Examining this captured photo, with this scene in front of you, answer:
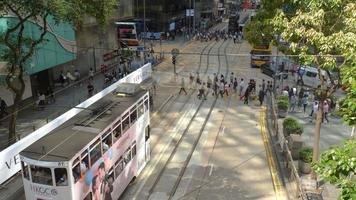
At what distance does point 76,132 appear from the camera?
1168 cm

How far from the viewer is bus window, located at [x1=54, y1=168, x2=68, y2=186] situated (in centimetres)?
1022

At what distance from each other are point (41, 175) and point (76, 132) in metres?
1.75

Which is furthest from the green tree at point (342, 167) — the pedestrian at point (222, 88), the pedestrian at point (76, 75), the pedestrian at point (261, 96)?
the pedestrian at point (76, 75)

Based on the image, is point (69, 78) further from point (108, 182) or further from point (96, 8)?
point (108, 182)

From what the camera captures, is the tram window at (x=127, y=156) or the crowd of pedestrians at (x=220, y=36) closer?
the tram window at (x=127, y=156)

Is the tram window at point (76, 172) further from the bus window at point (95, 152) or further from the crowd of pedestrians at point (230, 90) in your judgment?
the crowd of pedestrians at point (230, 90)

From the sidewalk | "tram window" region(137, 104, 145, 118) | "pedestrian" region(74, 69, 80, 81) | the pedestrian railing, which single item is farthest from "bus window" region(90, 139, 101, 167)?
"pedestrian" region(74, 69, 80, 81)

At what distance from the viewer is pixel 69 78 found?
29062 mm

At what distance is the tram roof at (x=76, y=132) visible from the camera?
10305 mm

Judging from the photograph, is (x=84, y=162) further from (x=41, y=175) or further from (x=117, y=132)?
(x=117, y=132)

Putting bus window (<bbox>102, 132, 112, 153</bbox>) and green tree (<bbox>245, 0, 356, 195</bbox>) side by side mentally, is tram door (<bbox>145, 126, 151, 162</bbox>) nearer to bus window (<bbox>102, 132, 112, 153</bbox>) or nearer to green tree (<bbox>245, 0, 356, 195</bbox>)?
bus window (<bbox>102, 132, 112, 153</bbox>)

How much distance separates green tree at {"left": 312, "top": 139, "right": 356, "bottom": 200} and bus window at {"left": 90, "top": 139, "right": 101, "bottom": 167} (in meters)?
6.72

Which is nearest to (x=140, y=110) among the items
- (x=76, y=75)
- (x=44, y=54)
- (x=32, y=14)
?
(x=32, y=14)

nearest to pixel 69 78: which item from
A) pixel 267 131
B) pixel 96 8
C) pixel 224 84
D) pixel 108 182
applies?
pixel 224 84
